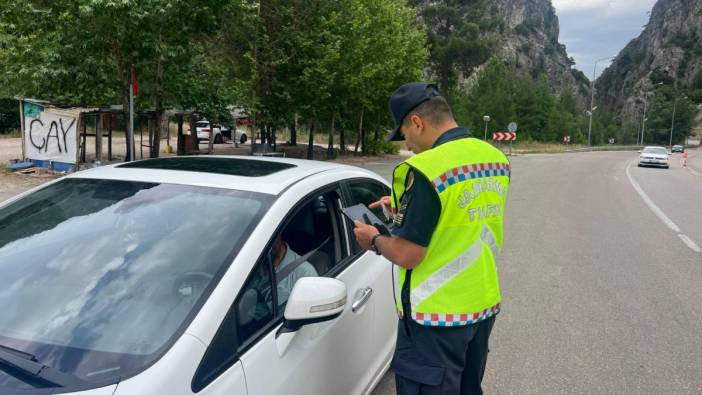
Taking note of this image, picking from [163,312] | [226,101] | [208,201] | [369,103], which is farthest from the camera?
[369,103]

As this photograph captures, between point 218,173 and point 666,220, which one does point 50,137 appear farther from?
point 666,220

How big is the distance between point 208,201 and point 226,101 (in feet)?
64.9

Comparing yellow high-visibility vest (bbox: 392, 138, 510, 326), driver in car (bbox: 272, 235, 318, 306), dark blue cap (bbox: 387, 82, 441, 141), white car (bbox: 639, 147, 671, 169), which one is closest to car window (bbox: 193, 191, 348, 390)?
driver in car (bbox: 272, 235, 318, 306)

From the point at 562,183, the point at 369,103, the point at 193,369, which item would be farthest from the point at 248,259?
the point at 369,103

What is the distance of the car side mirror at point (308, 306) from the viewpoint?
2008 millimetres

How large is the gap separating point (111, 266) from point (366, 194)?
5.76ft

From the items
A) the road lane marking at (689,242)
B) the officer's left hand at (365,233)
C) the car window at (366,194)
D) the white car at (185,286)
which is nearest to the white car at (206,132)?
the road lane marking at (689,242)

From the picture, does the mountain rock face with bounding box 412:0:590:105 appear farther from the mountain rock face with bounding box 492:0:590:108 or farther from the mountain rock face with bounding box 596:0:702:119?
the mountain rock face with bounding box 596:0:702:119

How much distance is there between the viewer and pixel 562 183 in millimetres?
19203

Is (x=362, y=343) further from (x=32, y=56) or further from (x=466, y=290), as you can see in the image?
(x=32, y=56)

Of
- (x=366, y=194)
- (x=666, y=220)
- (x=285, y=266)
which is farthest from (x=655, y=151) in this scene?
(x=285, y=266)

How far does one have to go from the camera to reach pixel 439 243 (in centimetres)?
212

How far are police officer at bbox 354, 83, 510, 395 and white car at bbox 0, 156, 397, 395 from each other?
11.6 inches

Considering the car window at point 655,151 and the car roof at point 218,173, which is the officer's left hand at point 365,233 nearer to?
the car roof at point 218,173
